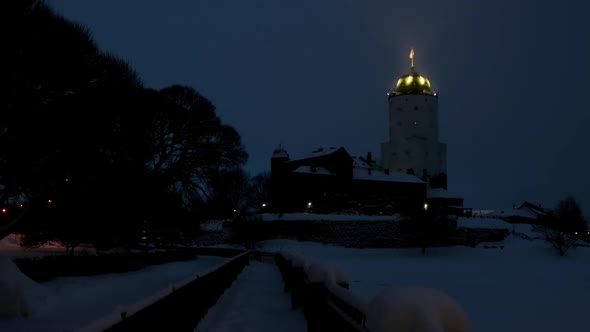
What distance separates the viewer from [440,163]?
117000mm

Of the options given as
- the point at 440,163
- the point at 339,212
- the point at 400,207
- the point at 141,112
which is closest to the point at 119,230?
the point at 141,112

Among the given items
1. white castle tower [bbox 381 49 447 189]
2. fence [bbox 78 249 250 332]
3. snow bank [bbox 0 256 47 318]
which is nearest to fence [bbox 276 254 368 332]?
fence [bbox 78 249 250 332]

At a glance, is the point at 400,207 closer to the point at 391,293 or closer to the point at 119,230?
the point at 119,230

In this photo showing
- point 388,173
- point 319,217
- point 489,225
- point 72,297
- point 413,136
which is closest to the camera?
point 72,297

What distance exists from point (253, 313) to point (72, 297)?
21.3 ft

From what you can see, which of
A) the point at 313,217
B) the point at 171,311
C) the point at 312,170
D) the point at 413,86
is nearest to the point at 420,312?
the point at 171,311

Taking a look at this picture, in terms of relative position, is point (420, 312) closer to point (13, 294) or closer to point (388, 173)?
point (13, 294)

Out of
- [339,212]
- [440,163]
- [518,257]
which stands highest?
[440,163]

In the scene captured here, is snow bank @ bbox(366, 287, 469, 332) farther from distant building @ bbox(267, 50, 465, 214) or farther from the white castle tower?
the white castle tower

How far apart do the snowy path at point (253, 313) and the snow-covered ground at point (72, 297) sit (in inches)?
62.0

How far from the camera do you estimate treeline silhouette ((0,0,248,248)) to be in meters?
19.4

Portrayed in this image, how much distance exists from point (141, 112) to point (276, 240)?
42950mm

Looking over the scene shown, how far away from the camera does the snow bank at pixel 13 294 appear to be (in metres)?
13.1

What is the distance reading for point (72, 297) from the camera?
17219 millimetres
